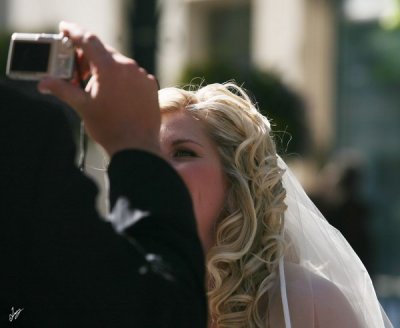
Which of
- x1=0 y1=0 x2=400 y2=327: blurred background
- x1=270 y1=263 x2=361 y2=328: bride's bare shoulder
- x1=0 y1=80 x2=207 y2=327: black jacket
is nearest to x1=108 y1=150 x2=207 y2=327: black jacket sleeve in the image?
x1=0 y1=80 x2=207 y2=327: black jacket

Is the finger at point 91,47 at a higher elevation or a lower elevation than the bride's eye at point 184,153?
higher

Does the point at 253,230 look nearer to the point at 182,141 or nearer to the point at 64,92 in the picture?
the point at 182,141

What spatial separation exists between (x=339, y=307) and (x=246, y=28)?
11.5 metres

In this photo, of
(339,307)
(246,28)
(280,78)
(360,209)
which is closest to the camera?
(339,307)

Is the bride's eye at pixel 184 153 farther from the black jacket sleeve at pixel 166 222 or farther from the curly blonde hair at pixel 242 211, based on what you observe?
the black jacket sleeve at pixel 166 222

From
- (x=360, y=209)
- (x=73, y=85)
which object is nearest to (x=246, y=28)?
(x=360, y=209)

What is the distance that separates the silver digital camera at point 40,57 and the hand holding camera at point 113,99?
21mm

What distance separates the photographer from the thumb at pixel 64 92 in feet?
6.11

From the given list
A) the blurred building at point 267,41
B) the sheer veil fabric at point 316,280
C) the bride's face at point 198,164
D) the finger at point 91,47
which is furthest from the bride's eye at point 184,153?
the blurred building at point 267,41

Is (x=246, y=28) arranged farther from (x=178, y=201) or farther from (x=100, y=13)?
(x=178, y=201)

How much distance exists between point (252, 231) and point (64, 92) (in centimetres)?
147

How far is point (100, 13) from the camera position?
15.6m

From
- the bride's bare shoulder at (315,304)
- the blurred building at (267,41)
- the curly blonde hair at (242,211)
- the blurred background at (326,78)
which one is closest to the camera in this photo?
the bride's bare shoulder at (315,304)

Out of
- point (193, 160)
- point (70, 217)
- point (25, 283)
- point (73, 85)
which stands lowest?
point (193, 160)
